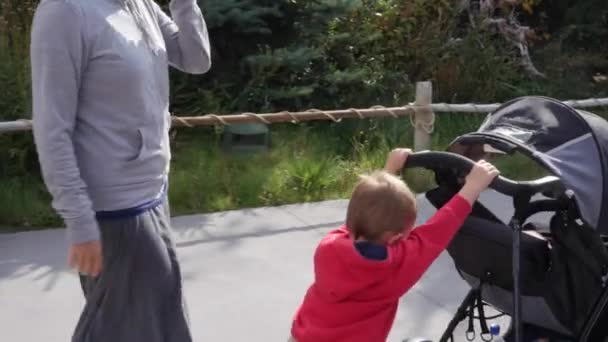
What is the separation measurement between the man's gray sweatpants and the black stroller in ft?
2.60

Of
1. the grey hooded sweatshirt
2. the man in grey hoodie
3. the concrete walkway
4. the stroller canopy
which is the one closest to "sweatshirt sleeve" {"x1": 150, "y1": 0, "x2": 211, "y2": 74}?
the man in grey hoodie

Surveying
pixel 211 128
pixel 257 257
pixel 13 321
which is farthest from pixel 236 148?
pixel 13 321

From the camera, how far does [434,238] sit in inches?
109

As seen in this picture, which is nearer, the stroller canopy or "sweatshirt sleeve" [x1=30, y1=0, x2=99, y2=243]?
"sweatshirt sleeve" [x1=30, y1=0, x2=99, y2=243]

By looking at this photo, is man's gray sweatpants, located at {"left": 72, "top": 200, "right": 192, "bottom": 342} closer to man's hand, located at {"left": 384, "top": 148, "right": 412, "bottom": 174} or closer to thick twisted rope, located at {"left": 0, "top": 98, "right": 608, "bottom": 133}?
man's hand, located at {"left": 384, "top": 148, "right": 412, "bottom": 174}

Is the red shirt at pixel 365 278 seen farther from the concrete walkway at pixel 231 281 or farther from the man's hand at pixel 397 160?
the concrete walkway at pixel 231 281

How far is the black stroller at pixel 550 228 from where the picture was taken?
277 cm

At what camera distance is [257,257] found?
5395 millimetres

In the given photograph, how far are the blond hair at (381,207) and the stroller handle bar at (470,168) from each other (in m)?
0.18

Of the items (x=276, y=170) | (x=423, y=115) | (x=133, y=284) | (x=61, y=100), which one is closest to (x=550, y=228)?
(x=133, y=284)

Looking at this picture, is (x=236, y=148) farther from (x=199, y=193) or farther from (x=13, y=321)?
(x=13, y=321)

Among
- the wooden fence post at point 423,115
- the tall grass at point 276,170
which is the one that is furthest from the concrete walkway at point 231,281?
the wooden fence post at point 423,115

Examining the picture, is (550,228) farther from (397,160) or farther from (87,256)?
(87,256)

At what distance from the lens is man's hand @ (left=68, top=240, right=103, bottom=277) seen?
261 cm
